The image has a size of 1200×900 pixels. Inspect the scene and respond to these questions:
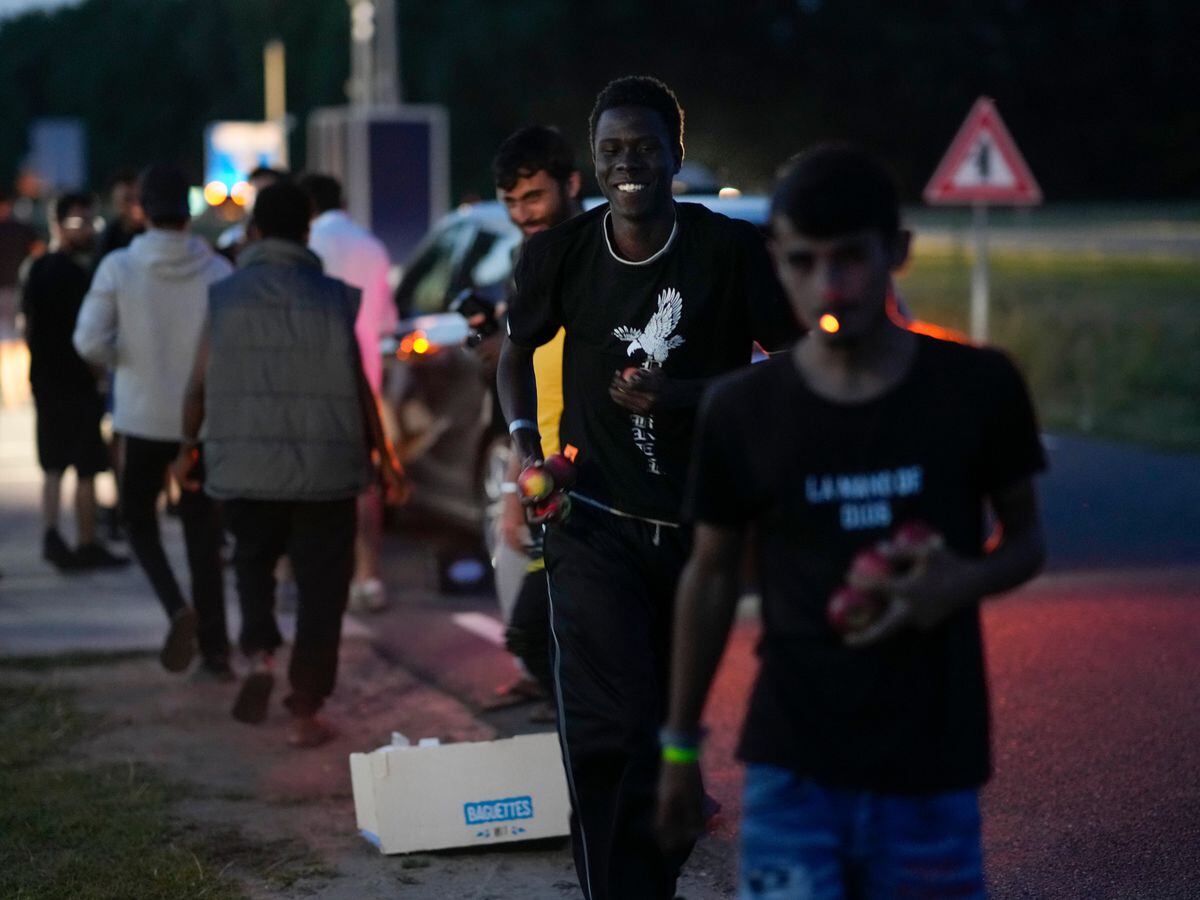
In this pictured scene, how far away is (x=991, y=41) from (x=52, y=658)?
182 feet

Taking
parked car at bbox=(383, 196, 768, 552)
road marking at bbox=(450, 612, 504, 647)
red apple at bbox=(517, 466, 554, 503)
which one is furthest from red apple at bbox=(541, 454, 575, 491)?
parked car at bbox=(383, 196, 768, 552)

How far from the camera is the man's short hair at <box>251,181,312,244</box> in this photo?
22.5ft

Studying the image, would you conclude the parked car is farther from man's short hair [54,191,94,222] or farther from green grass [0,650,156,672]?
green grass [0,650,156,672]

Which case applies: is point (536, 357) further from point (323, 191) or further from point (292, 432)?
point (323, 191)

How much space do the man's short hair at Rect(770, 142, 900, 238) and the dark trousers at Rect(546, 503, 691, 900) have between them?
1454mm

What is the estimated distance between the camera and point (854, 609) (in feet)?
9.37

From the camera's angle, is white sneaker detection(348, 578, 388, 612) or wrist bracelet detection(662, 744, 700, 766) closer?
wrist bracelet detection(662, 744, 700, 766)

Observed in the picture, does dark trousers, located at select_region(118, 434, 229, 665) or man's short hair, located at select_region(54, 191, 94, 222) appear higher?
man's short hair, located at select_region(54, 191, 94, 222)

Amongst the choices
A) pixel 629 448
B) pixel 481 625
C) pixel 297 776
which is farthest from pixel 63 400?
pixel 629 448

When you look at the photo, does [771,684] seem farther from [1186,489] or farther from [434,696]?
[1186,489]

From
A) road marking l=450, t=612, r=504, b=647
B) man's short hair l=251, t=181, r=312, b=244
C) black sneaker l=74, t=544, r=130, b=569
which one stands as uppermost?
man's short hair l=251, t=181, r=312, b=244

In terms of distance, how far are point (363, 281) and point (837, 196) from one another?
627 centimetres

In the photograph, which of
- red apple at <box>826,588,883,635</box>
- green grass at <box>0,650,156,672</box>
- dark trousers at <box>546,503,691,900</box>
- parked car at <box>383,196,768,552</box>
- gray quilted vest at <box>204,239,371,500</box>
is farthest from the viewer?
parked car at <box>383,196,768,552</box>

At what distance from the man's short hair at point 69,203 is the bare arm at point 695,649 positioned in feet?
27.6
